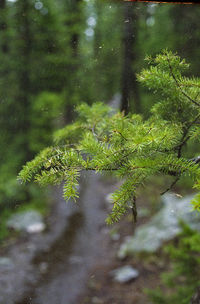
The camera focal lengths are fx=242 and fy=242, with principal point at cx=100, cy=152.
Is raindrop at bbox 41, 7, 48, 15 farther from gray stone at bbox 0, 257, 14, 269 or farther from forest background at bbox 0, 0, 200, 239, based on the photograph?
gray stone at bbox 0, 257, 14, 269

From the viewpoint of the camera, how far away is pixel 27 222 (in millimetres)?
1167

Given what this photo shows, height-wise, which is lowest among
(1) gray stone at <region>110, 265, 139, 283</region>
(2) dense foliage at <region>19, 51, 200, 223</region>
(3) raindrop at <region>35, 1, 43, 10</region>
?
(1) gray stone at <region>110, 265, 139, 283</region>

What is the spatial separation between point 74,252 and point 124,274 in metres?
0.29

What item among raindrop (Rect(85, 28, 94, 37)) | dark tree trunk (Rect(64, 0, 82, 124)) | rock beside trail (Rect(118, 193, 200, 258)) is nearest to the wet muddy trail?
rock beside trail (Rect(118, 193, 200, 258))

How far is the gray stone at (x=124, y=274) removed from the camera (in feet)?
3.91

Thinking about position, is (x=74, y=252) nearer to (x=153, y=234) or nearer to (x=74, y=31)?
(x=153, y=234)

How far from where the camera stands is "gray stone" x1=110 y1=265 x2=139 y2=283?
3.91 feet

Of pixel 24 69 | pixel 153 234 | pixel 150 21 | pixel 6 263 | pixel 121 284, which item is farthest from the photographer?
pixel 153 234

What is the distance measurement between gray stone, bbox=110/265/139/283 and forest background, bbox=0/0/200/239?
580 mm

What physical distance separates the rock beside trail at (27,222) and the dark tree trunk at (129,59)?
634mm

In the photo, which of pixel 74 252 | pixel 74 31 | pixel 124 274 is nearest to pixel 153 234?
pixel 124 274

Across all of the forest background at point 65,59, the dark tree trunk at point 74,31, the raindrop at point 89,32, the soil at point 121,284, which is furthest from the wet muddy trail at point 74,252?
the raindrop at point 89,32

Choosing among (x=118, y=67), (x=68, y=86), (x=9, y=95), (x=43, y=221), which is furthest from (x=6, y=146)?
(x=43, y=221)

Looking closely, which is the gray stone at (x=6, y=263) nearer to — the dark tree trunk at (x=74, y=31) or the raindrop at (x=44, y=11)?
the dark tree trunk at (x=74, y=31)
